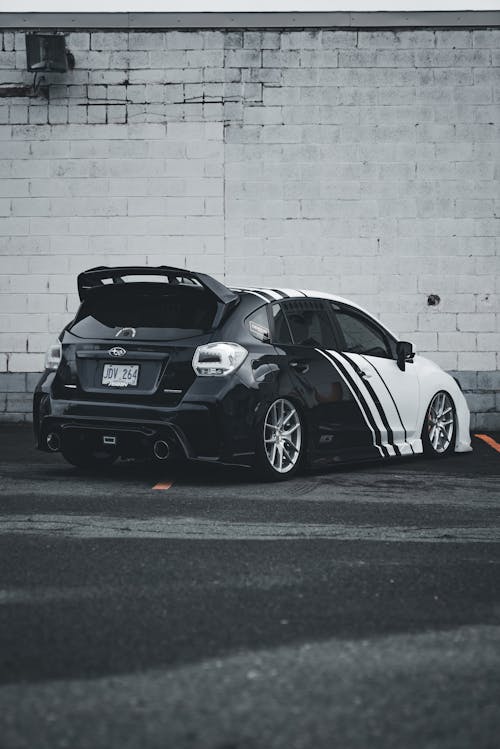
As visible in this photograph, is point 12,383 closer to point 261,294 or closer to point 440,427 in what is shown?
point 440,427

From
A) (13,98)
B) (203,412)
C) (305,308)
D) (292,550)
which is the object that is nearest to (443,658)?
(292,550)

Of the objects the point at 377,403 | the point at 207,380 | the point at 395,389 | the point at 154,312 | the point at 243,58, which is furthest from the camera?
the point at 243,58

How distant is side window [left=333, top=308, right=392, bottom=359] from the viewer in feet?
33.0

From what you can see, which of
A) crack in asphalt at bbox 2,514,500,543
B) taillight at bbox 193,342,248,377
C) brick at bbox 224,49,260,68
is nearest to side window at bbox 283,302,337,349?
taillight at bbox 193,342,248,377

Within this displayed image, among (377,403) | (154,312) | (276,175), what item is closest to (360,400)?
(377,403)

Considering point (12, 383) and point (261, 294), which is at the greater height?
point (261, 294)

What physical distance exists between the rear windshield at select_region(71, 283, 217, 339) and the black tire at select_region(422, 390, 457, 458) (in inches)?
108

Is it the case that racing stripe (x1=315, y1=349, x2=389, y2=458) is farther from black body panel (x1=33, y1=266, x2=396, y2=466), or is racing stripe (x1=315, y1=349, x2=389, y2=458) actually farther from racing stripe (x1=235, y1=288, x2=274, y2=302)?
racing stripe (x1=235, y1=288, x2=274, y2=302)

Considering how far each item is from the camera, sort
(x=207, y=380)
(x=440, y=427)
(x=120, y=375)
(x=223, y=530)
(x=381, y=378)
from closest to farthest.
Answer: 1. (x=223, y=530)
2. (x=207, y=380)
3. (x=120, y=375)
4. (x=381, y=378)
5. (x=440, y=427)

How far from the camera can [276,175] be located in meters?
15.3

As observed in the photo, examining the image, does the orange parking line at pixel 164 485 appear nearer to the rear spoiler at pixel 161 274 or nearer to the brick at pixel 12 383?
the rear spoiler at pixel 161 274

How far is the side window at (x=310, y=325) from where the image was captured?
9.54 metres

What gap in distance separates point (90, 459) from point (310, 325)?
2.13 metres

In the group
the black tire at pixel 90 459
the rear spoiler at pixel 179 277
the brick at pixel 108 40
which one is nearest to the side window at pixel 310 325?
the rear spoiler at pixel 179 277
